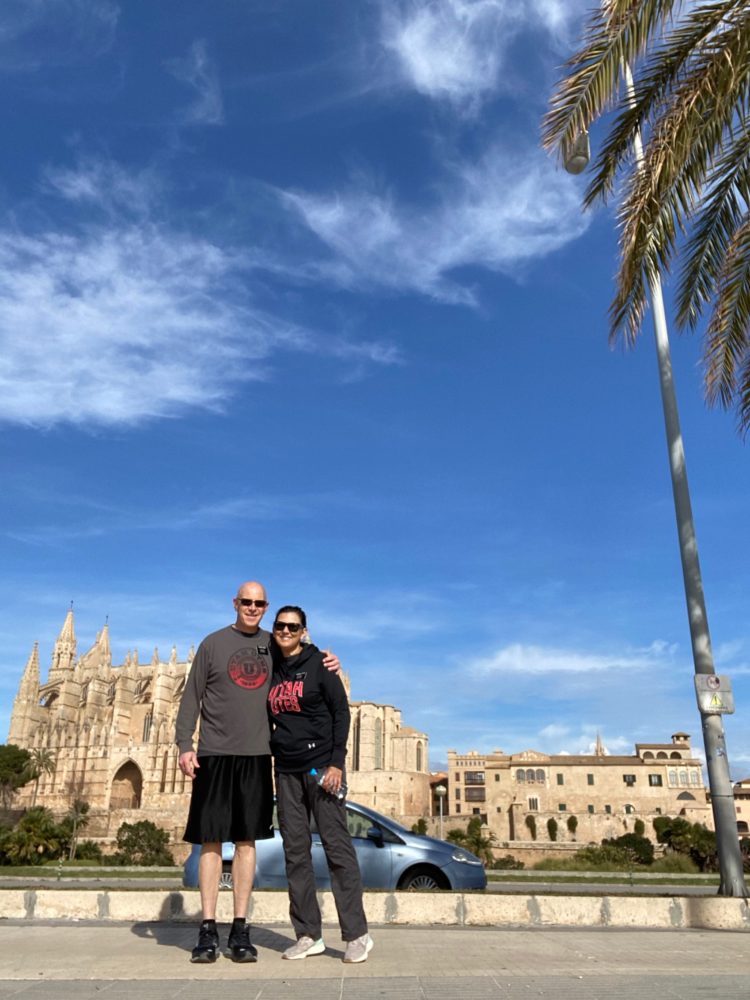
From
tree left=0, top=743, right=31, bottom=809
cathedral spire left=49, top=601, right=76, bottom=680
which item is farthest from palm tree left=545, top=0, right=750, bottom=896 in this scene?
cathedral spire left=49, top=601, right=76, bottom=680

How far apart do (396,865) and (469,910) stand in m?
2.59

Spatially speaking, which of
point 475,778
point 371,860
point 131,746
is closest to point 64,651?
point 131,746

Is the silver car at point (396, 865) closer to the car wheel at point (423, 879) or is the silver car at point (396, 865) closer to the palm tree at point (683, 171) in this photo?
the car wheel at point (423, 879)

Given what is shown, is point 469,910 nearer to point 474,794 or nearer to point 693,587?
point 693,587

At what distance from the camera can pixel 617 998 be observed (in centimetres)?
296

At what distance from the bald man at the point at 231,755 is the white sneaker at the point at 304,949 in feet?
0.57

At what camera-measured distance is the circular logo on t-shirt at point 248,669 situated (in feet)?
13.8

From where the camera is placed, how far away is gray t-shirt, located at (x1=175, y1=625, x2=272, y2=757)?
4141 mm

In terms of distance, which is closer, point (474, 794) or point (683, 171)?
point (683, 171)

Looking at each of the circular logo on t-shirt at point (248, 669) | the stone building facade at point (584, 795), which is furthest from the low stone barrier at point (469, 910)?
the stone building facade at point (584, 795)

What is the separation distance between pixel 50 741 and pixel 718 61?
74737mm

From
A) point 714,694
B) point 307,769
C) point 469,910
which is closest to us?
point 307,769

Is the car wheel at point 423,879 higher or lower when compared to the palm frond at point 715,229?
lower

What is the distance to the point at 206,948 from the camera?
12.2ft
